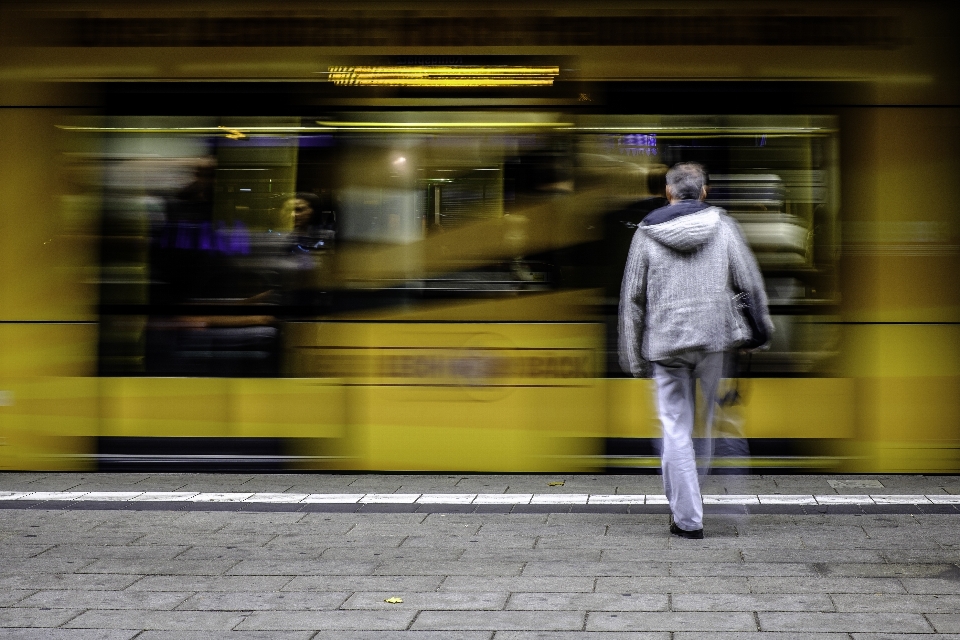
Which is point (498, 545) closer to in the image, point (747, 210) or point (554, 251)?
point (554, 251)

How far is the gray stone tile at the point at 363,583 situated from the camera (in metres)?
5.00

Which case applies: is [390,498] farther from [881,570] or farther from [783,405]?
[881,570]

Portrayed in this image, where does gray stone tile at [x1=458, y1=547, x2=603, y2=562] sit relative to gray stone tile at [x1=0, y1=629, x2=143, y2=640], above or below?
above

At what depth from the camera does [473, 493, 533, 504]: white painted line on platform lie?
265 inches

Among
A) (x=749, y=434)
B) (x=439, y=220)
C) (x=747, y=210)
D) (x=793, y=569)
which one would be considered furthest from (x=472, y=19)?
(x=793, y=569)

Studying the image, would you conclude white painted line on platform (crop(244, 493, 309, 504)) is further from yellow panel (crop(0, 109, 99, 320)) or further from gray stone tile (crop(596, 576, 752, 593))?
gray stone tile (crop(596, 576, 752, 593))

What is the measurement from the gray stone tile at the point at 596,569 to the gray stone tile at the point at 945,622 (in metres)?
1.10

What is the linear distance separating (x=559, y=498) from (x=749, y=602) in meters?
2.19

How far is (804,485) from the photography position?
712cm

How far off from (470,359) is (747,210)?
71.3 inches

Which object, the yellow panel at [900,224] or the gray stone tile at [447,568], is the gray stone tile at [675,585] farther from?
the yellow panel at [900,224]

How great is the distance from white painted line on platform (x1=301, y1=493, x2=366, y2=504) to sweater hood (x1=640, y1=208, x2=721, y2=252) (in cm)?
225

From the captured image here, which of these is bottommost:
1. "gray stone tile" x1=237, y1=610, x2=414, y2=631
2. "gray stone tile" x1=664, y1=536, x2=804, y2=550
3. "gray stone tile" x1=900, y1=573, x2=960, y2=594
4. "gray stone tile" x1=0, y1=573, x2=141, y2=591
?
"gray stone tile" x1=237, y1=610, x2=414, y2=631

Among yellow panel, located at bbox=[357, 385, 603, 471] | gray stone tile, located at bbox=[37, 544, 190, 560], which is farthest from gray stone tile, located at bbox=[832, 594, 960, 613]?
gray stone tile, located at bbox=[37, 544, 190, 560]
